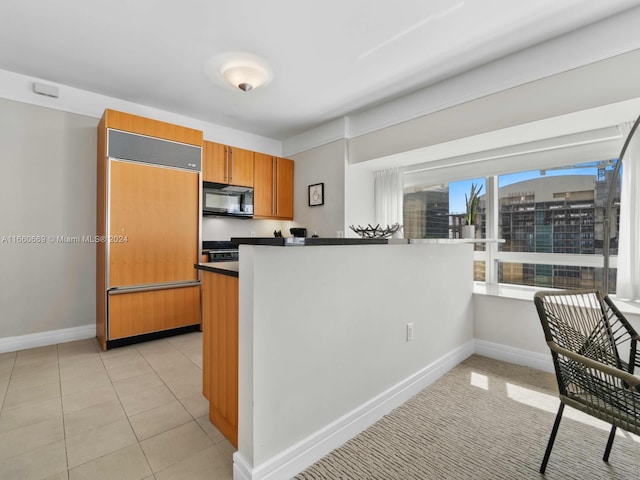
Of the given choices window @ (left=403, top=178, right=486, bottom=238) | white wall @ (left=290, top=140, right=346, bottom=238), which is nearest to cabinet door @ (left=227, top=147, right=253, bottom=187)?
white wall @ (left=290, top=140, right=346, bottom=238)

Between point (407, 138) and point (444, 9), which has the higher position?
point (444, 9)

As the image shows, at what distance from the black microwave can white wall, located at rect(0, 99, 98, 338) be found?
1163 millimetres

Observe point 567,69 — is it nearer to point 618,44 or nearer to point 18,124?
point 618,44

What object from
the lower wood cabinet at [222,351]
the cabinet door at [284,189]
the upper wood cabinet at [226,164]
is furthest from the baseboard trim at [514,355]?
the upper wood cabinet at [226,164]

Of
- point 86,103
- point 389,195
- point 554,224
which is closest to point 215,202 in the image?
point 86,103

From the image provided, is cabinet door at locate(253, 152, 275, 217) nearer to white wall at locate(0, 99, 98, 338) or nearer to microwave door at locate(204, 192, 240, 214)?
microwave door at locate(204, 192, 240, 214)

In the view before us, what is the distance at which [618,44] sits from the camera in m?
2.06

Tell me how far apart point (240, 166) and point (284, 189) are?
765 millimetres

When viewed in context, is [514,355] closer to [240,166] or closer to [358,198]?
[358,198]

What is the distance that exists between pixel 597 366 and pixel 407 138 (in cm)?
267

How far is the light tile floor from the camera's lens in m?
1.44

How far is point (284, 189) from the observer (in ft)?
15.1

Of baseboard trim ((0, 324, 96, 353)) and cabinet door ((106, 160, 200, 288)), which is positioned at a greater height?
cabinet door ((106, 160, 200, 288))

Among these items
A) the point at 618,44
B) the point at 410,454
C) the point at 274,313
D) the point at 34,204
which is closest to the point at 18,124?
the point at 34,204
